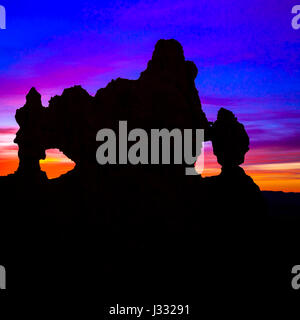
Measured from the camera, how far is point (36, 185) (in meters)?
50.0

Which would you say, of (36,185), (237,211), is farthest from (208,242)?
(36,185)

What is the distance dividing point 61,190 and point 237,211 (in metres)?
21.7

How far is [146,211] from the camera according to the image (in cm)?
3791

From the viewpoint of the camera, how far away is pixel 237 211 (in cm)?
4572

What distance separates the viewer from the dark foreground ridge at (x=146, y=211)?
119ft

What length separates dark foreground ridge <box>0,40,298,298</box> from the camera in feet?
119

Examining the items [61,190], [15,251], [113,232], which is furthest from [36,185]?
[113,232]

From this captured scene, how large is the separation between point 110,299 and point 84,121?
2026 cm

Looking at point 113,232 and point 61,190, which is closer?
point 113,232

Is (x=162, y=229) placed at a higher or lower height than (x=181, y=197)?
lower

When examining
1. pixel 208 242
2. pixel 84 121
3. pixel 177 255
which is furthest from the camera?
pixel 84 121
